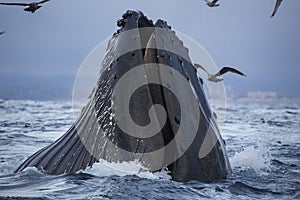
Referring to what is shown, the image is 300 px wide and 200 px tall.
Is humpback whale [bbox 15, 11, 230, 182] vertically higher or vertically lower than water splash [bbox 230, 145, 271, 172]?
higher

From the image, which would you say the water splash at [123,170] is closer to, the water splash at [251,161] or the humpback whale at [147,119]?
the humpback whale at [147,119]

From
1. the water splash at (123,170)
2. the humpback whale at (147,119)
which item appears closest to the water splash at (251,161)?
the humpback whale at (147,119)

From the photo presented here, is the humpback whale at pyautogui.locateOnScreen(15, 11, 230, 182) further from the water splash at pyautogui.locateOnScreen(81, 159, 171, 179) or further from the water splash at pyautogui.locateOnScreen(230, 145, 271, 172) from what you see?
the water splash at pyautogui.locateOnScreen(230, 145, 271, 172)

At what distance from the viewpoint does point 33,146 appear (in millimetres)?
8891

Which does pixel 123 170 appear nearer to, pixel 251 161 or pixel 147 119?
pixel 147 119

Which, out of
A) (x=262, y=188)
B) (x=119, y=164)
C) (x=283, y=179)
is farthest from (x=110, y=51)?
(x=283, y=179)

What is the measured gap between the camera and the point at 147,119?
4.54m

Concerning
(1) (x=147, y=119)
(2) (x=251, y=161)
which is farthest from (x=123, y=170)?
(2) (x=251, y=161)

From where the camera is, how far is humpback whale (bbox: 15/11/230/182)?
173 inches

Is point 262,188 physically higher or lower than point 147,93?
lower

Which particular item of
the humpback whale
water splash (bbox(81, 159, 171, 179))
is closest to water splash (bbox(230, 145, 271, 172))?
the humpback whale

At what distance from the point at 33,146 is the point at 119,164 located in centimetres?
472

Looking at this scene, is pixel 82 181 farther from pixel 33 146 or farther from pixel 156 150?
pixel 33 146

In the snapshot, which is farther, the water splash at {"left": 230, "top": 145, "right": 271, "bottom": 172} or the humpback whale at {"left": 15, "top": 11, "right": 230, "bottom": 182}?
the water splash at {"left": 230, "top": 145, "right": 271, "bottom": 172}
